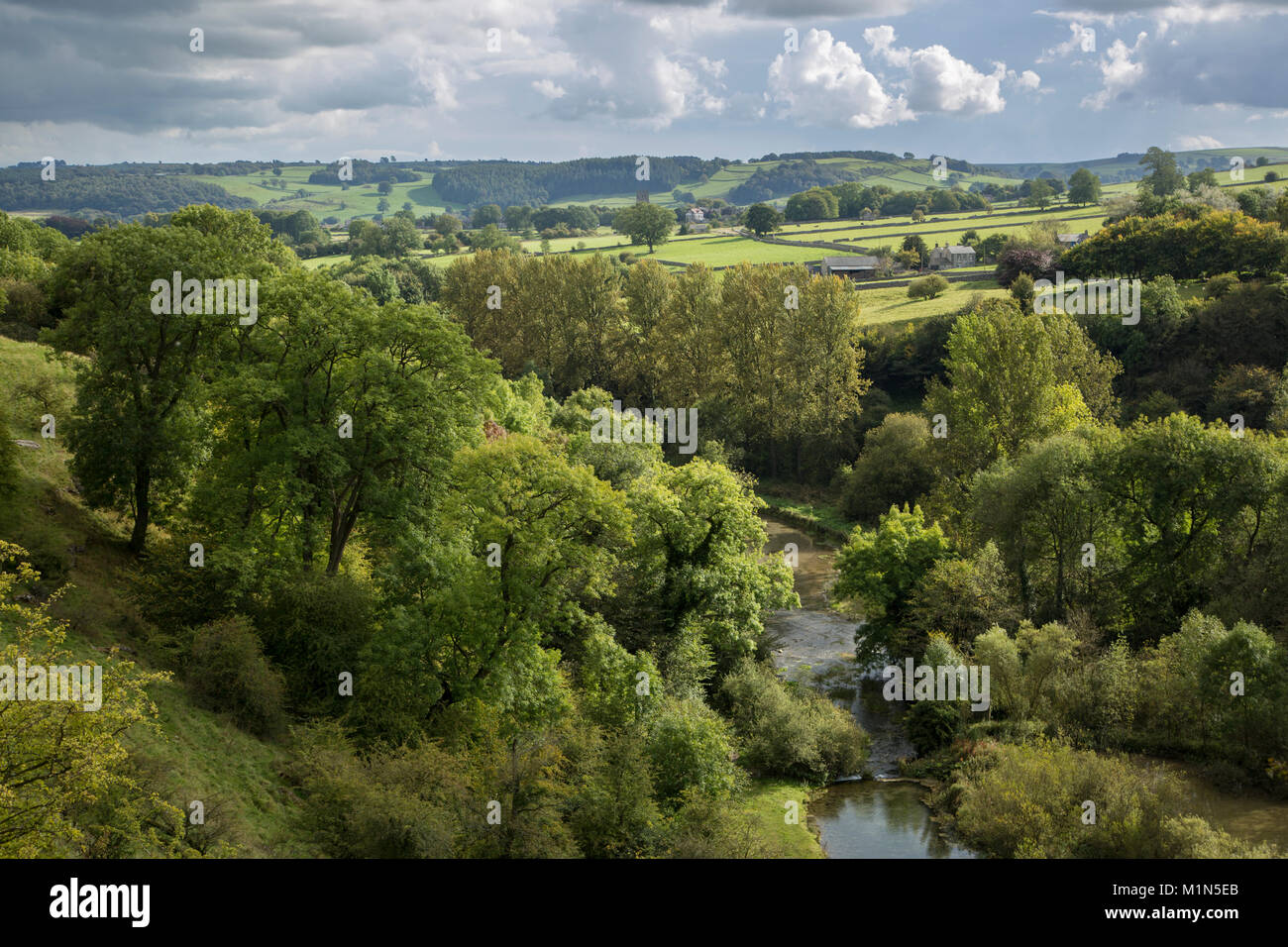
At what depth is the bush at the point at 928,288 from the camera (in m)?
92.1

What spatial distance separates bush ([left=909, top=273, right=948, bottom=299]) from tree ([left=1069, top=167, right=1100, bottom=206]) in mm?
58848

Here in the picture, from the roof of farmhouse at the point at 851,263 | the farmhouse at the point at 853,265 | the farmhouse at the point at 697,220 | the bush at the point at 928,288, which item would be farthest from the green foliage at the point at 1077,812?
the farmhouse at the point at 697,220

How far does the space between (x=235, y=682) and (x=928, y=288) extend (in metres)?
76.9

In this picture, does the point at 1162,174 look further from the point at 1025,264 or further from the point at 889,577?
the point at 889,577

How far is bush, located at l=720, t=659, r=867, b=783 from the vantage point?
35.6m

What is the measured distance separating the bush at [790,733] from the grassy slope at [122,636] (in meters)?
16.4

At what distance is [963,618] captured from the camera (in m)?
40.1

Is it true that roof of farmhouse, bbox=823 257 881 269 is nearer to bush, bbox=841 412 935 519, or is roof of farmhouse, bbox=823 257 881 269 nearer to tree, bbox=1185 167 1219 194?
tree, bbox=1185 167 1219 194

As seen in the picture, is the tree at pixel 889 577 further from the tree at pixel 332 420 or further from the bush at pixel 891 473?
the bush at pixel 891 473

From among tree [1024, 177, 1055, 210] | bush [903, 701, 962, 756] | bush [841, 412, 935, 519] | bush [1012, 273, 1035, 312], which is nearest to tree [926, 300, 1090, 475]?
bush [841, 412, 935, 519]

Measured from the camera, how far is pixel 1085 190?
139250 millimetres

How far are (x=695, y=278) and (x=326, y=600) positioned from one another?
2224 inches
